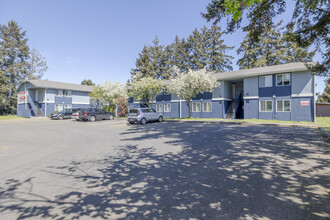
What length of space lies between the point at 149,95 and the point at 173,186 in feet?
86.2

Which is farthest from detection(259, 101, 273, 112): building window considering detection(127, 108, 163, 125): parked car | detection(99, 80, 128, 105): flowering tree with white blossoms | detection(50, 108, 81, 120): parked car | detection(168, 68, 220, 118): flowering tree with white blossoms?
detection(50, 108, 81, 120): parked car

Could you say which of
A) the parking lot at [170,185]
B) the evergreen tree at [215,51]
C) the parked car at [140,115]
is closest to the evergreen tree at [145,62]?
the evergreen tree at [215,51]

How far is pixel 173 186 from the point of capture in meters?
4.11

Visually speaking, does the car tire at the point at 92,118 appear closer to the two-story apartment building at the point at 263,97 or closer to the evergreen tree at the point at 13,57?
the two-story apartment building at the point at 263,97

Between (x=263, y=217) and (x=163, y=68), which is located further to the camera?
(x=163, y=68)

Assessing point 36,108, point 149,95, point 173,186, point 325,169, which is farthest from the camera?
point 36,108

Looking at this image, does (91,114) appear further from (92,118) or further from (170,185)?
(170,185)

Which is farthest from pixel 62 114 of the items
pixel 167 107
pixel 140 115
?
pixel 167 107

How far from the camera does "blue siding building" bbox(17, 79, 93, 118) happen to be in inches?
1399

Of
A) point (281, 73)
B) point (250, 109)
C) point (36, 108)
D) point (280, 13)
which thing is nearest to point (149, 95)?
point (250, 109)

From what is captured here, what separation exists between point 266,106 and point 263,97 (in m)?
1.24

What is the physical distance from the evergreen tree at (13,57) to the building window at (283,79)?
58.2 meters

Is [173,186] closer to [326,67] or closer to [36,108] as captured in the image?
[326,67]

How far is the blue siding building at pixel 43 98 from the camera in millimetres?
35534
